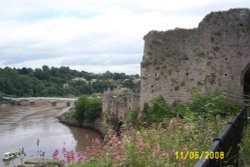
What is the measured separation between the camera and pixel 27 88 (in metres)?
123

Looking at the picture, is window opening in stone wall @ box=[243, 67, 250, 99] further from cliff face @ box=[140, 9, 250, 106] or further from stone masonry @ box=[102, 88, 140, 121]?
stone masonry @ box=[102, 88, 140, 121]

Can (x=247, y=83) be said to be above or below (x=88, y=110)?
above

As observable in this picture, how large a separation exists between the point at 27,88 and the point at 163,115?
11210 cm

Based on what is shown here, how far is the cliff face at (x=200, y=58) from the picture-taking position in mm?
12859

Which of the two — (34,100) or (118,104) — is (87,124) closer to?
(118,104)

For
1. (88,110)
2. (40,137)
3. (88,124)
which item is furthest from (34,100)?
(40,137)

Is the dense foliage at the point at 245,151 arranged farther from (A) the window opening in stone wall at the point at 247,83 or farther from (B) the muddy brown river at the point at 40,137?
(B) the muddy brown river at the point at 40,137

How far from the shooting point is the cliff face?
1286cm

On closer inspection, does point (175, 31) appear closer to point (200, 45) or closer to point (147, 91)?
point (200, 45)

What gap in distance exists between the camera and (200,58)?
14.0m

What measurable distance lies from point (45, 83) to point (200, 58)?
119m

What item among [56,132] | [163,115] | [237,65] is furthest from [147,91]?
[56,132]

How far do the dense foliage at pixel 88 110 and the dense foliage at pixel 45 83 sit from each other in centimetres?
3990

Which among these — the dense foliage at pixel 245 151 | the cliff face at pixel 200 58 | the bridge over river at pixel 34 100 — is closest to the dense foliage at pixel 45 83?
the bridge over river at pixel 34 100
